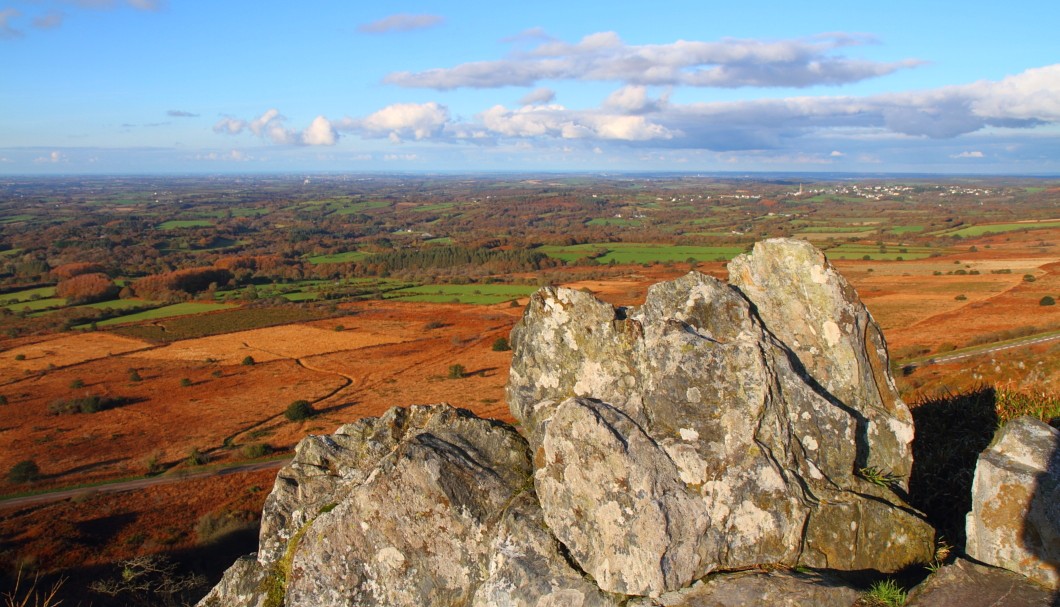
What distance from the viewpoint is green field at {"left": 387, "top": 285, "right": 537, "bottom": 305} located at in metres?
89.1

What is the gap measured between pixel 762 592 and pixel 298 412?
3720 centimetres

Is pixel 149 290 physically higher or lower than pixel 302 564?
lower

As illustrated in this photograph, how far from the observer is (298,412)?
3956 centimetres

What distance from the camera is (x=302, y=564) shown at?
26.0 feet

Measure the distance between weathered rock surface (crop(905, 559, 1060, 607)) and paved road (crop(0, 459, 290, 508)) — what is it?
1117 inches

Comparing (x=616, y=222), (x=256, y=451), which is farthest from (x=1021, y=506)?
(x=616, y=222)

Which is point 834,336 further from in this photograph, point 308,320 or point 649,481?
point 308,320

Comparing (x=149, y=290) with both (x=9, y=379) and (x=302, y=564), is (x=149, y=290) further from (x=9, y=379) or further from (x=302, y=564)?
(x=302, y=564)

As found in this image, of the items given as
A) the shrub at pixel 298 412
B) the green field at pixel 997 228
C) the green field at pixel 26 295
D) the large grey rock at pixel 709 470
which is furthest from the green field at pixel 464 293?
the green field at pixel 997 228

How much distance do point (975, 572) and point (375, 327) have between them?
7043cm

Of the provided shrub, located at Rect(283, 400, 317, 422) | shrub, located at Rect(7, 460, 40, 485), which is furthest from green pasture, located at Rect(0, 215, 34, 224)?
shrub, located at Rect(283, 400, 317, 422)

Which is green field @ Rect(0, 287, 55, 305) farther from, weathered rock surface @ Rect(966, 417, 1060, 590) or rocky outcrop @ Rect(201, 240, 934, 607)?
weathered rock surface @ Rect(966, 417, 1060, 590)

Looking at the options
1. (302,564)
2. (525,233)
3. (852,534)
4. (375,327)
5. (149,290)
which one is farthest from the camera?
(525,233)

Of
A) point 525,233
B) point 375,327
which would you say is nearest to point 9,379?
point 375,327
